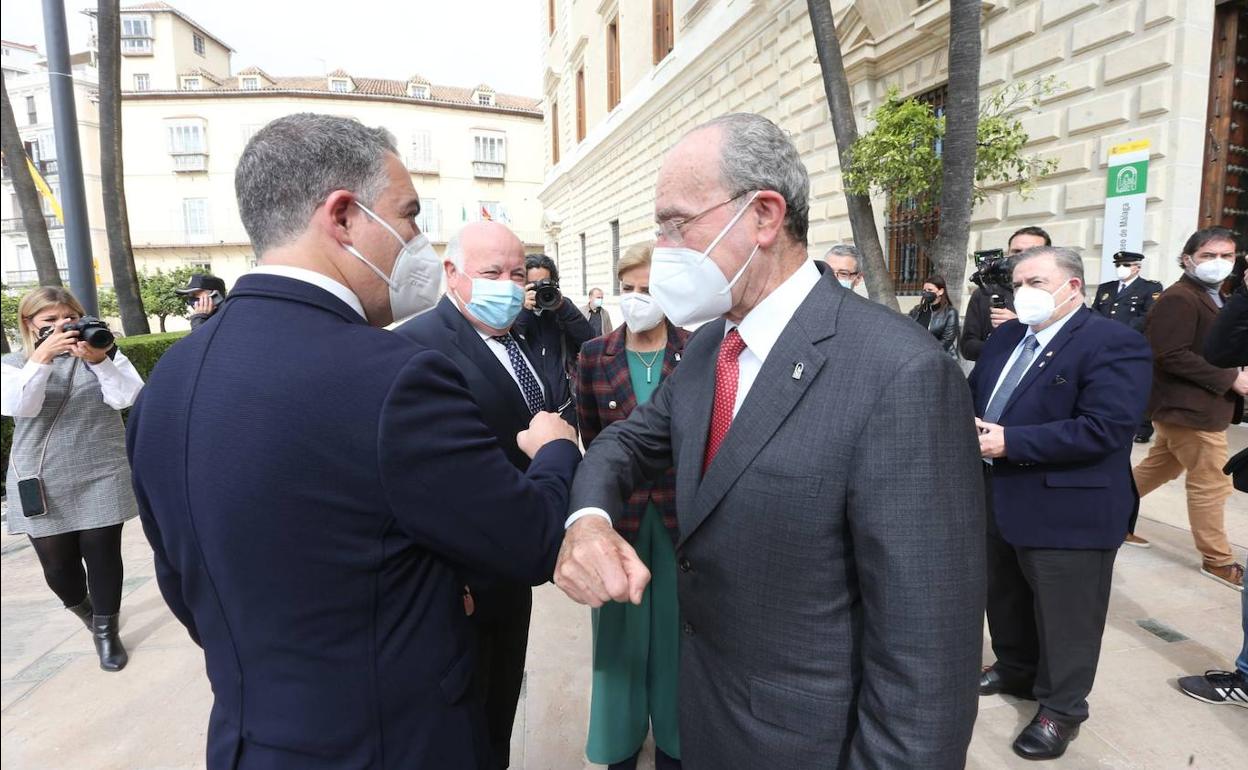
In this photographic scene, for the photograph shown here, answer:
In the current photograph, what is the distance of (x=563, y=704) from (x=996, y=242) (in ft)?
21.9

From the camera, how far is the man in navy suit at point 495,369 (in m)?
2.22

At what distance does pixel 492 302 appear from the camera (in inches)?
101

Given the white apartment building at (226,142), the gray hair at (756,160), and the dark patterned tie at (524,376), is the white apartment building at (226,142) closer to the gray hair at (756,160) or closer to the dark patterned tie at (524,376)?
the dark patterned tie at (524,376)

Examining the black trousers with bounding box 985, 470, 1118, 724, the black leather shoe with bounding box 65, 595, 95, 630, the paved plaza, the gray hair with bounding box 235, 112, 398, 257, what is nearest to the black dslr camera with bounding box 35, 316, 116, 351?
the paved plaza

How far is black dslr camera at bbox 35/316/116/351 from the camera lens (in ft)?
10.6

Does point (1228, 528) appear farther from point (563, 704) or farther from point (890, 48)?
point (890, 48)

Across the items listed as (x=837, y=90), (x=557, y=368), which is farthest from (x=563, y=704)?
(x=837, y=90)

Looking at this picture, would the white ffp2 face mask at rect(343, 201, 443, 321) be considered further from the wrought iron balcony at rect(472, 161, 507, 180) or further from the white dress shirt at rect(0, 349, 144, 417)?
the wrought iron balcony at rect(472, 161, 507, 180)

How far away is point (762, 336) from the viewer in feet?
5.04

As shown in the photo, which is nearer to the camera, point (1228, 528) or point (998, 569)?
point (998, 569)

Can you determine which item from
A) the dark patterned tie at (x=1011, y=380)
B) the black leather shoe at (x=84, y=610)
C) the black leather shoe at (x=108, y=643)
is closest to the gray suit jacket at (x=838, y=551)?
the dark patterned tie at (x=1011, y=380)

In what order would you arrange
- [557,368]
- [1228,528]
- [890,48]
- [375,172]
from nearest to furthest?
[375,172], [557,368], [1228,528], [890,48]

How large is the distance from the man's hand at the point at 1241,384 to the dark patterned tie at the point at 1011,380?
2.09 meters

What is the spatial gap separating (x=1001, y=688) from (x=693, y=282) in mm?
2681
